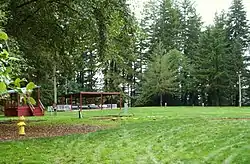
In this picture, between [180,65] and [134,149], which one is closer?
[134,149]

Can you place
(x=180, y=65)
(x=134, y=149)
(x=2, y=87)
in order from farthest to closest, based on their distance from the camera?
(x=180, y=65), (x=134, y=149), (x=2, y=87)

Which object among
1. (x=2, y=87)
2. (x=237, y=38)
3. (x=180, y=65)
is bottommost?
(x=2, y=87)

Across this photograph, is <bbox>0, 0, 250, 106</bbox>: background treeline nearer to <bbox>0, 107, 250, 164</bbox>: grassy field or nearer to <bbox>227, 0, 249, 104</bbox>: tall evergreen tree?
<bbox>227, 0, 249, 104</bbox>: tall evergreen tree

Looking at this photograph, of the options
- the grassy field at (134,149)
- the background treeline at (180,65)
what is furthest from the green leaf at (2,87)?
the background treeline at (180,65)

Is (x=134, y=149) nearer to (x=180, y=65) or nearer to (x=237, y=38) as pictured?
(x=180, y=65)

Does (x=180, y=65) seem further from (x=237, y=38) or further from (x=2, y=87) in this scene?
(x=2, y=87)

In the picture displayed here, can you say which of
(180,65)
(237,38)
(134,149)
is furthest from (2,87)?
(237,38)

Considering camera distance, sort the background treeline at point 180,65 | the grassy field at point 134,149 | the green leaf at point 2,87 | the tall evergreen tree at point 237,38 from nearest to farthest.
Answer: the green leaf at point 2,87 → the grassy field at point 134,149 → the background treeline at point 180,65 → the tall evergreen tree at point 237,38

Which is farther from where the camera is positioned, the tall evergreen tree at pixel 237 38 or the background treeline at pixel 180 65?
the tall evergreen tree at pixel 237 38

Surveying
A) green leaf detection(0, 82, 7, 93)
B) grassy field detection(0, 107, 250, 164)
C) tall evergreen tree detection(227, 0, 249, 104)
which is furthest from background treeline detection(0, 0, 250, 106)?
green leaf detection(0, 82, 7, 93)

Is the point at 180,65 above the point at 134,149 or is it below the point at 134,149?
above

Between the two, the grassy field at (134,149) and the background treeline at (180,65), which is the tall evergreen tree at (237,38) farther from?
the grassy field at (134,149)

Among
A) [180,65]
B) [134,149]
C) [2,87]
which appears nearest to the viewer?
[2,87]

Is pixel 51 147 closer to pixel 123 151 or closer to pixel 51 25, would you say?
pixel 123 151
